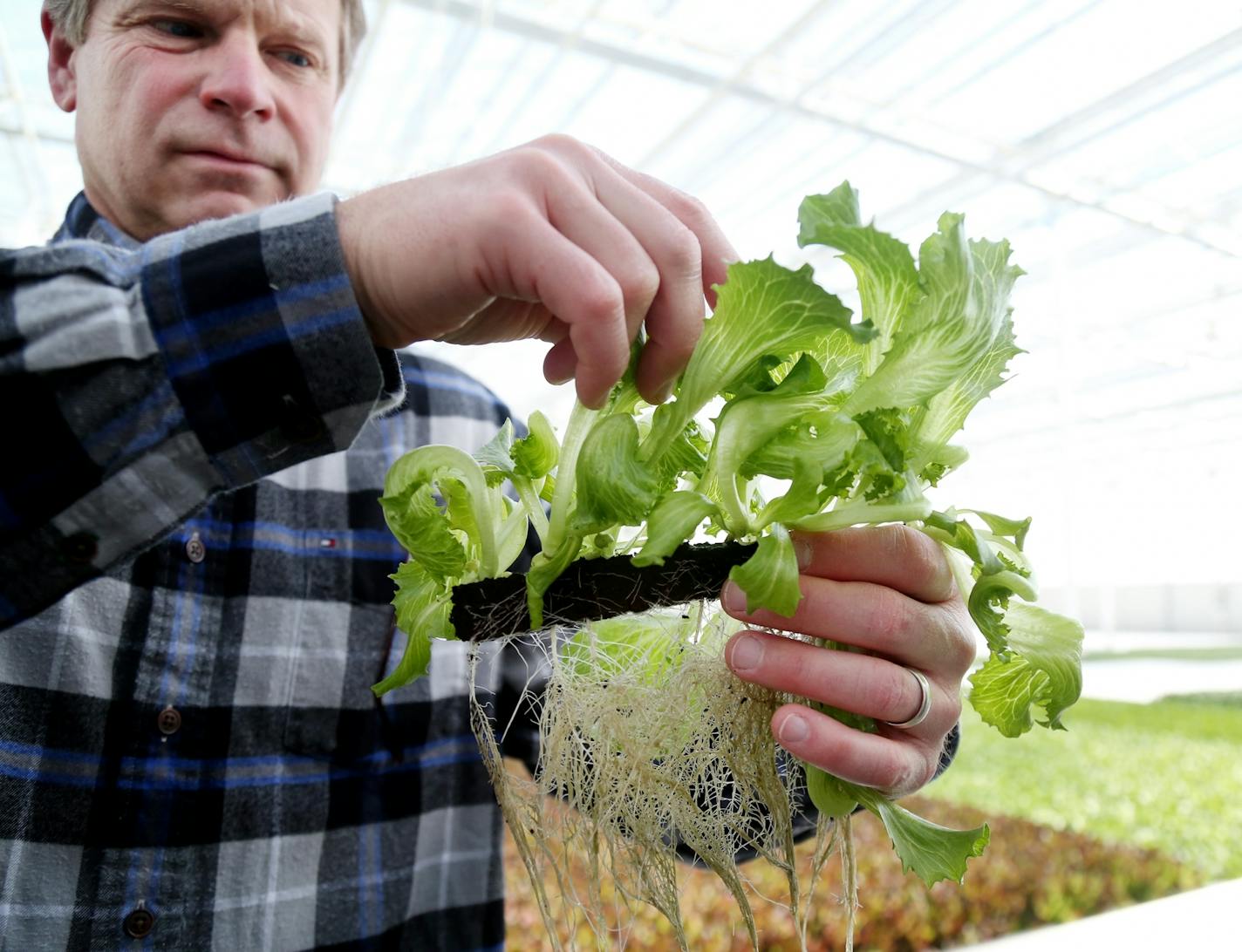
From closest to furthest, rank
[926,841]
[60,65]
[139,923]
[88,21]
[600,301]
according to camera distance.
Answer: [600,301], [926,841], [139,923], [88,21], [60,65]

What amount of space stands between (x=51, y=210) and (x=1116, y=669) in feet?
30.7

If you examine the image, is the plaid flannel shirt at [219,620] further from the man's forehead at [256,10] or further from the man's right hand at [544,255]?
the man's forehead at [256,10]

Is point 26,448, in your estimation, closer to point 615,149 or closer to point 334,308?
point 334,308

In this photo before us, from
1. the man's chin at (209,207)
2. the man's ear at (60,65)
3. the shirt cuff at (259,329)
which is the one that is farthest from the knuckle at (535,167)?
the man's ear at (60,65)

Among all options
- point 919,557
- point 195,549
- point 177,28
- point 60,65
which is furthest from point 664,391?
point 60,65

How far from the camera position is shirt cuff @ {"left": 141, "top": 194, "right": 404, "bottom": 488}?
1.58 ft

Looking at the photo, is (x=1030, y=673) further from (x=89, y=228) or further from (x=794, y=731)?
(x=89, y=228)

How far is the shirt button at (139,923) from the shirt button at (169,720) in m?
0.16

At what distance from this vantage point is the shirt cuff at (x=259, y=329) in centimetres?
48

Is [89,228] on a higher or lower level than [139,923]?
higher

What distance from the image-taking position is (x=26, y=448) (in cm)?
48

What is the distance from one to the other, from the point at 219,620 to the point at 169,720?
0.11 meters

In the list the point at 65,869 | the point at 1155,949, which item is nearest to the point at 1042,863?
the point at 1155,949

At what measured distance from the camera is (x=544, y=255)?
1.50 ft
